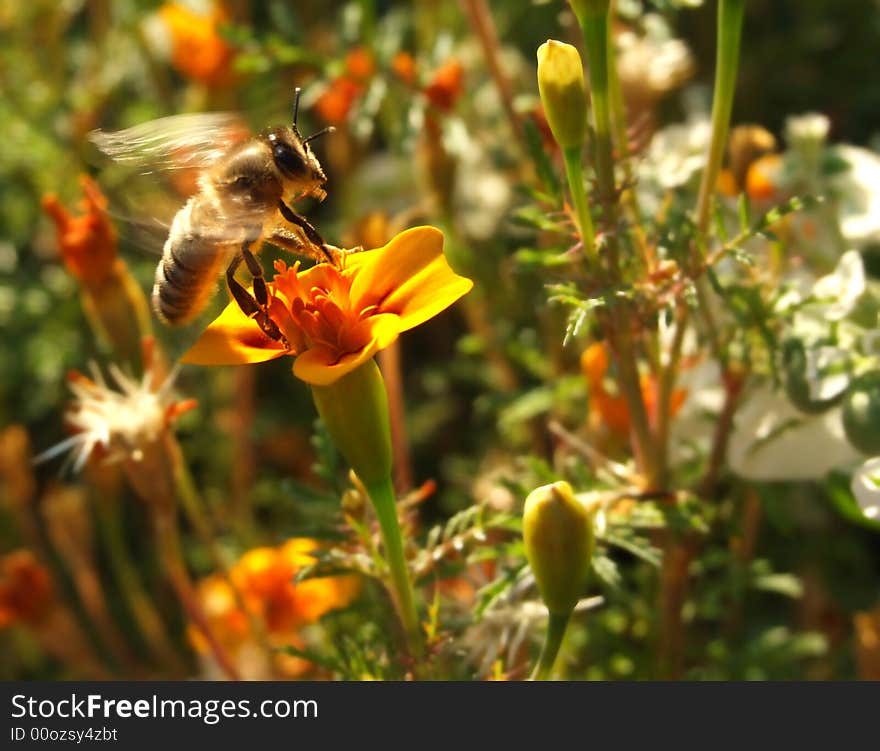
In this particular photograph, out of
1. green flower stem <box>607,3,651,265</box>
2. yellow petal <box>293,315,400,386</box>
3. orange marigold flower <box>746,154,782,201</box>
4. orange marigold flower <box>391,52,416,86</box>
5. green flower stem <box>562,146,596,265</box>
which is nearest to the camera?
yellow petal <box>293,315,400,386</box>

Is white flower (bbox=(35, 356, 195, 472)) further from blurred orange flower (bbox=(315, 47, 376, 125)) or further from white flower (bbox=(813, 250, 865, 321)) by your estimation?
white flower (bbox=(813, 250, 865, 321))

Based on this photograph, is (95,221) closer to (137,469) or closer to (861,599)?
(137,469)

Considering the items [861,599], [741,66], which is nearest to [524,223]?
[861,599]

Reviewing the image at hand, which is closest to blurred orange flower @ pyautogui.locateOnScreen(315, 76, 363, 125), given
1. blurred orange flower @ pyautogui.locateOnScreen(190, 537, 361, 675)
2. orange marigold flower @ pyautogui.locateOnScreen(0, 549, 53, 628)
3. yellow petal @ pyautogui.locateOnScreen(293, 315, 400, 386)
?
blurred orange flower @ pyautogui.locateOnScreen(190, 537, 361, 675)

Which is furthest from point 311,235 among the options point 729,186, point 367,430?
point 729,186

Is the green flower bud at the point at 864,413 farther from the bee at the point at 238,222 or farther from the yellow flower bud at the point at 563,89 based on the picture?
the bee at the point at 238,222

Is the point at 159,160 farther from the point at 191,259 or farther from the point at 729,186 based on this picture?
the point at 729,186
